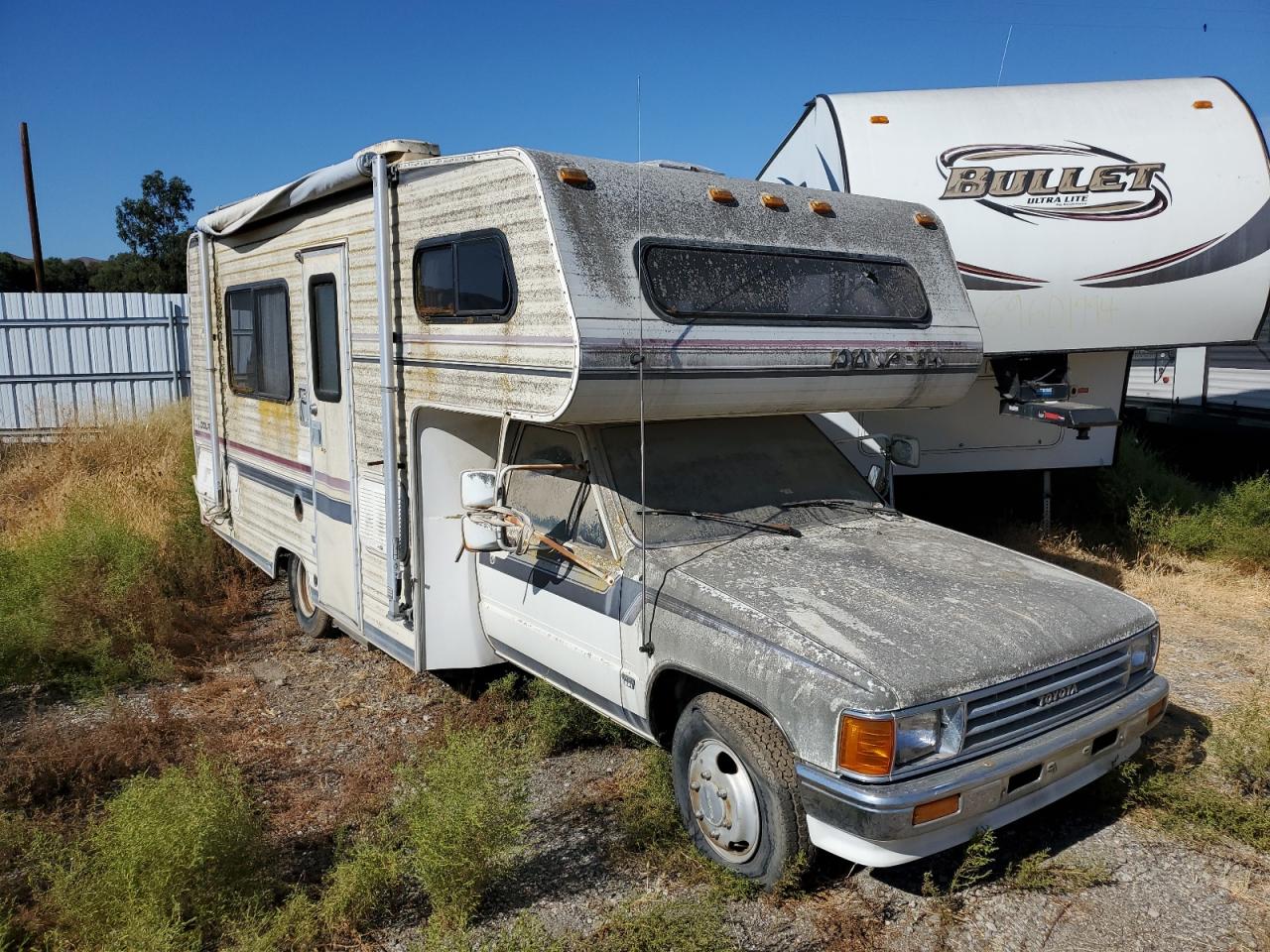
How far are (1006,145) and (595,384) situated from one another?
5063mm

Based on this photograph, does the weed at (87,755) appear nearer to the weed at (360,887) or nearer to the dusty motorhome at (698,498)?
the dusty motorhome at (698,498)

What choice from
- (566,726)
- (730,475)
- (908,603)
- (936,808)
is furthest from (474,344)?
(936,808)

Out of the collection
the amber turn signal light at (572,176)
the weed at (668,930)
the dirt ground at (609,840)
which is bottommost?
the dirt ground at (609,840)

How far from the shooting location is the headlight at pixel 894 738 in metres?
3.16

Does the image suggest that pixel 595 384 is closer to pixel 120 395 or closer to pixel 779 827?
pixel 779 827

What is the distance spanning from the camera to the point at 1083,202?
7.28 metres

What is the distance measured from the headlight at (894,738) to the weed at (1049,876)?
779 millimetres

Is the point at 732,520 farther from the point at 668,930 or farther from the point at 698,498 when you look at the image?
the point at 668,930

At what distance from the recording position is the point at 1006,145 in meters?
7.31

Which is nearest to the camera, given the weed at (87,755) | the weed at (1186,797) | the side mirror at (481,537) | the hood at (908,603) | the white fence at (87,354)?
the hood at (908,603)

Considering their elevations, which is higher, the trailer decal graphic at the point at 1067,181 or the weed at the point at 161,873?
the trailer decal graphic at the point at 1067,181

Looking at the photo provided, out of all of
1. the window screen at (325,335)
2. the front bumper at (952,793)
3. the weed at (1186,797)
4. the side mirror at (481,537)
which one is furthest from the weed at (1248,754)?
the window screen at (325,335)

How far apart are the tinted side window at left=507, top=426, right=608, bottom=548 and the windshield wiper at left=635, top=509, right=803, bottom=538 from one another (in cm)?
25

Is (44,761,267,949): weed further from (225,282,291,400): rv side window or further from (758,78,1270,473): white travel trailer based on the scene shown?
(758,78,1270,473): white travel trailer
